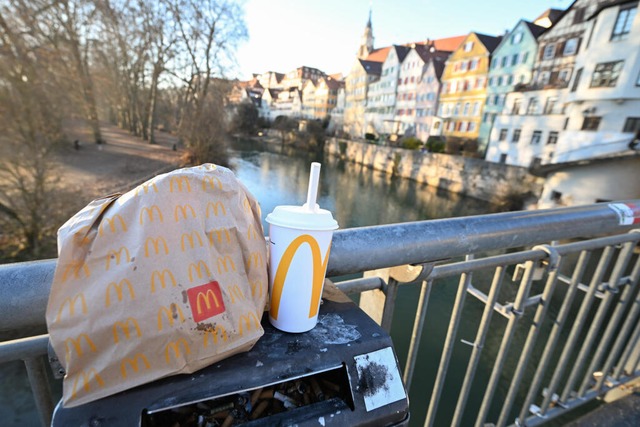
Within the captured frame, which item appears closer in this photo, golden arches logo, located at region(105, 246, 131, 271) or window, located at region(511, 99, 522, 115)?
golden arches logo, located at region(105, 246, 131, 271)

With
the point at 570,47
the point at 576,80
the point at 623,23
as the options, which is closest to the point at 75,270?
the point at 623,23

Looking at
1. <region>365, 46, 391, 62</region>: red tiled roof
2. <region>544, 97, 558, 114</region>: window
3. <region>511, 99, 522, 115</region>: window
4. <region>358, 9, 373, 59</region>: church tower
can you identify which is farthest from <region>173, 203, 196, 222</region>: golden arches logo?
<region>358, 9, 373, 59</region>: church tower

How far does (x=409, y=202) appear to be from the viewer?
2370 cm

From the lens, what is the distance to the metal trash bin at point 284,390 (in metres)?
0.58

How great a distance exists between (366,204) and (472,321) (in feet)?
45.3

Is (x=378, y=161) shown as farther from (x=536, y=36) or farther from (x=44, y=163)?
(x=44, y=163)

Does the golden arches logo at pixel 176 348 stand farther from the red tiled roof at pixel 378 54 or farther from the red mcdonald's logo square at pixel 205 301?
the red tiled roof at pixel 378 54

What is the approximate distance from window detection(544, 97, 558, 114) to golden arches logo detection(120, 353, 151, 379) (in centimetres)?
2770

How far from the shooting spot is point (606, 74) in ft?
58.2

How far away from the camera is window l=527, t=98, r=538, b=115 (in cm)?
2323

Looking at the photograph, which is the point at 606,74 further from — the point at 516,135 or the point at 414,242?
the point at 414,242

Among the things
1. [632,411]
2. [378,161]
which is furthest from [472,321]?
[378,161]

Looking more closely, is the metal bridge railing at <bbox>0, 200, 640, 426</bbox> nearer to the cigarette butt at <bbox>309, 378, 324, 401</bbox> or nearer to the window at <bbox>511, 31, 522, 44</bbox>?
the cigarette butt at <bbox>309, 378, 324, 401</bbox>

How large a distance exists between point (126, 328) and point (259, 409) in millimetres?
325
